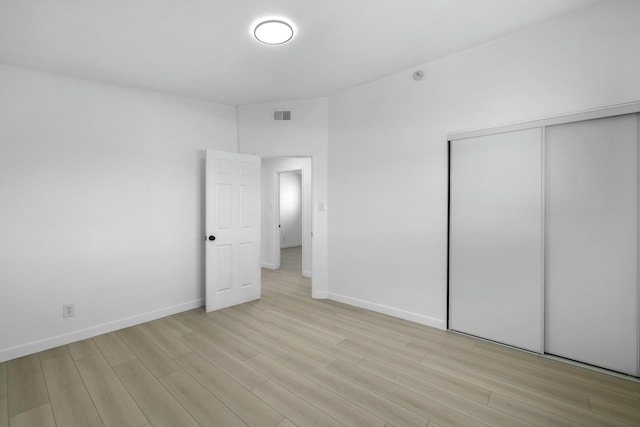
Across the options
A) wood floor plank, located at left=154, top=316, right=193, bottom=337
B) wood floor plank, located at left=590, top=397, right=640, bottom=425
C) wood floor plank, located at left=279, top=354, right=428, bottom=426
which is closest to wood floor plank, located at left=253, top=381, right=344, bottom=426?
wood floor plank, located at left=279, top=354, right=428, bottom=426

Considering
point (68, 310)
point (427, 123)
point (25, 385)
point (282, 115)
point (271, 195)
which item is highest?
point (282, 115)

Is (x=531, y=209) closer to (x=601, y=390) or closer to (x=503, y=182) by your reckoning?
(x=503, y=182)

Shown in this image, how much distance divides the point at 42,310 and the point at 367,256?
3.46 metres

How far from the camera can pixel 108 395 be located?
6.72ft

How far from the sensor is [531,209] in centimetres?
250

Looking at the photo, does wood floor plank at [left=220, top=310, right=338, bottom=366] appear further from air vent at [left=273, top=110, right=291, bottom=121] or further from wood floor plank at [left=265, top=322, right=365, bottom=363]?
air vent at [left=273, top=110, right=291, bottom=121]

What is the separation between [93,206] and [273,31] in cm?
261

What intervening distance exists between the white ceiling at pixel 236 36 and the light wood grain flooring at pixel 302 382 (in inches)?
110

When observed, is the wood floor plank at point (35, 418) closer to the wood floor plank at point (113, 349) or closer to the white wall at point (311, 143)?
the wood floor plank at point (113, 349)

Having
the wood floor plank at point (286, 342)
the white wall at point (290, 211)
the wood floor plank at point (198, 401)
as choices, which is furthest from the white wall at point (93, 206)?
the white wall at point (290, 211)

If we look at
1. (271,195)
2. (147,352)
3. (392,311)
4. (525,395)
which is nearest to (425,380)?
(525,395)

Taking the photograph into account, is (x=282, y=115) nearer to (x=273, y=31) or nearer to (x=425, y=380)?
(x=273, y=31)

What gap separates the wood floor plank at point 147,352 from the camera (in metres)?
2.36

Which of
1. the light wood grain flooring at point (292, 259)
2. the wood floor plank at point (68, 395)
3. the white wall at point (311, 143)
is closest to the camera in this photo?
the wood floor plank at point (68, 395)
